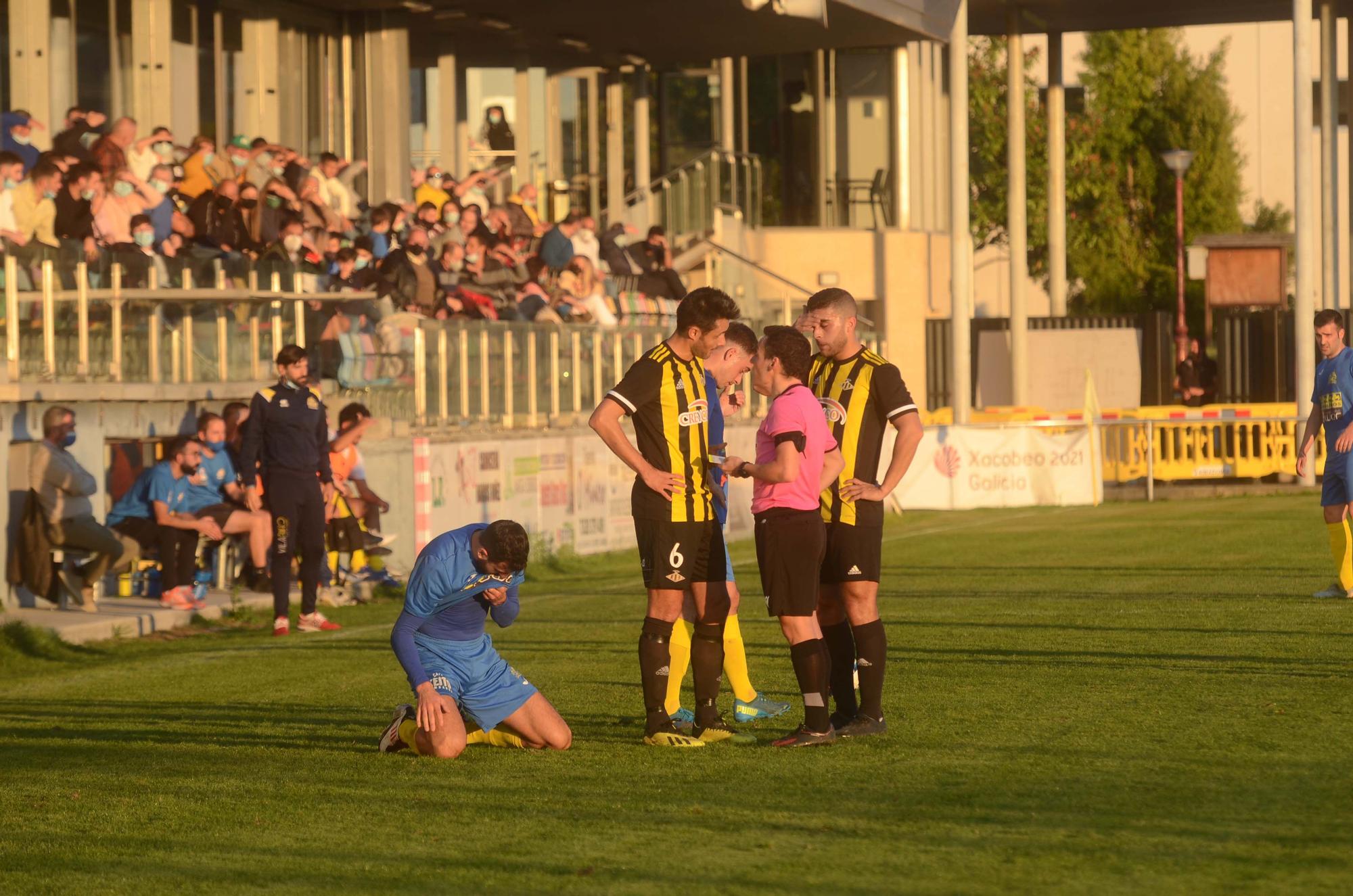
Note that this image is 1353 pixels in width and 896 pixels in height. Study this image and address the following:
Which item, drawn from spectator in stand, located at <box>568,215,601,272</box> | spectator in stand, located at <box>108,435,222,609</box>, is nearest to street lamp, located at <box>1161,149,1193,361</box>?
spectator in stand, located at <box>568,215,601,272</box>

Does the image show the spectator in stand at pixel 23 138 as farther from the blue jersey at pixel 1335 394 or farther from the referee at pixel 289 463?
the blue jersey at pixel 1335 394

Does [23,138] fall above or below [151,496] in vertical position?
above

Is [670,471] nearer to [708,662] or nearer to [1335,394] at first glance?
[708,662]

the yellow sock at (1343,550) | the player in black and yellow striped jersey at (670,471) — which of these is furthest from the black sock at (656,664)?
the yellow sock at (1343,550)

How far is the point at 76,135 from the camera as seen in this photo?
19.8 meters

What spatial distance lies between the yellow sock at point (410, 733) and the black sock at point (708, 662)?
1216 mm

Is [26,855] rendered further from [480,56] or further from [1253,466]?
[480,56]

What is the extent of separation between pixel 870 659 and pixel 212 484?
28.2 ft

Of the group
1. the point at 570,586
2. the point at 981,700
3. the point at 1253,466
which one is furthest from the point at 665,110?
the point at 981,700

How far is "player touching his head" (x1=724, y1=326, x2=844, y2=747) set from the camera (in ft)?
27.9

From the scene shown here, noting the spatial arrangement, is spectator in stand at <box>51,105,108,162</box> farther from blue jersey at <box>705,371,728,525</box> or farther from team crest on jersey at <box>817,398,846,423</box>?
team crest on jersey at <box>817,398,846,423</box>

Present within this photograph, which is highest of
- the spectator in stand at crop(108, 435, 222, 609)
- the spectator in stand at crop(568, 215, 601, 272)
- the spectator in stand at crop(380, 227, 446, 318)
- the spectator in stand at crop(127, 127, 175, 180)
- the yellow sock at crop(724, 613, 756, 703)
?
the spectator in stand at crop(127, 127, 175, 180)

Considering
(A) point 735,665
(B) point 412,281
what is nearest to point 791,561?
(A) point 735,665

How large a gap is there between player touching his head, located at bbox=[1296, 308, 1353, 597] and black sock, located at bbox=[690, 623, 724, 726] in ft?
21.4
